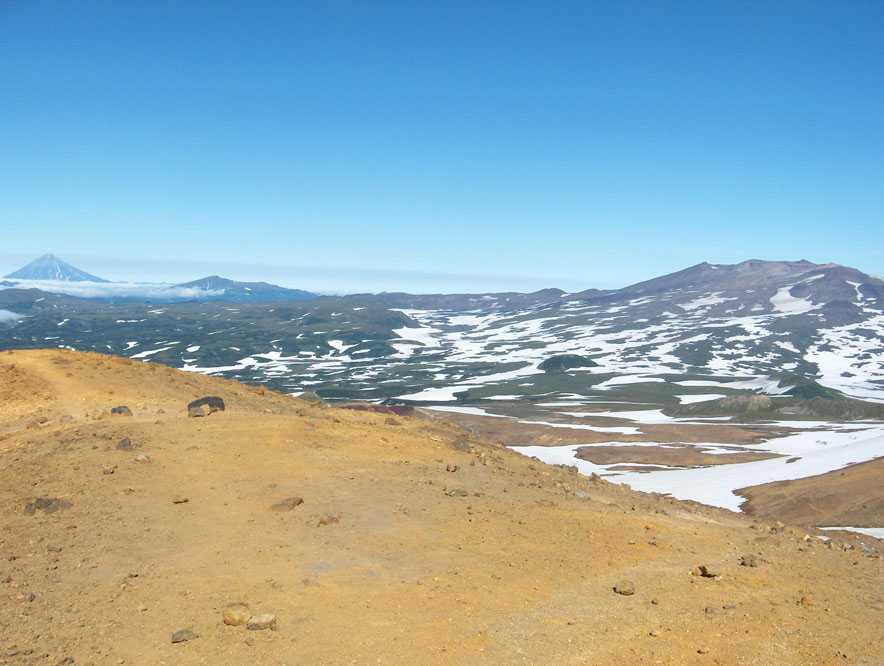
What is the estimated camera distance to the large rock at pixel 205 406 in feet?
98.5

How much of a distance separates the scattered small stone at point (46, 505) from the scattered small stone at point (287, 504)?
18.9 feet

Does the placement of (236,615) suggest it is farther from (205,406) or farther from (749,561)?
(205,406)

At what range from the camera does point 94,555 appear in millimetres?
17062

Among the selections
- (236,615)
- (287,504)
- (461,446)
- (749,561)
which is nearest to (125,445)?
(287,504)

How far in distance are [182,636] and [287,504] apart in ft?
24.5

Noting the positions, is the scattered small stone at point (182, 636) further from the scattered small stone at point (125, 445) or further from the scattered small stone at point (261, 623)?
the scattered small stone at point (125, 445)

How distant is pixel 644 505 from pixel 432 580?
1299 centimetres

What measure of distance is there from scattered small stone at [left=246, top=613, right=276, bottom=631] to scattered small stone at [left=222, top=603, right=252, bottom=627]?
0.17 metres

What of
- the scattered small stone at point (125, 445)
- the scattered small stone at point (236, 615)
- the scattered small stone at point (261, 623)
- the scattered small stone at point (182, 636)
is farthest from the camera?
the scattered small stone at point (125, 445)

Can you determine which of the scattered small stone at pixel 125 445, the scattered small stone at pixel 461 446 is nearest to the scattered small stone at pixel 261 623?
the scattered small stone at pixel 125 445

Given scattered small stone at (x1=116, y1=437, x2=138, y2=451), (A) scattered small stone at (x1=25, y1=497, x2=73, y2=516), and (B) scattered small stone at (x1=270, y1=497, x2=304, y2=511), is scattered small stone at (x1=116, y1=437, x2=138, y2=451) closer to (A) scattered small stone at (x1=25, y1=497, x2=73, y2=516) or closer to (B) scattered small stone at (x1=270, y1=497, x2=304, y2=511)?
(A) scattered small stone at (x1=25, y1=497, x2=73, y2=516)

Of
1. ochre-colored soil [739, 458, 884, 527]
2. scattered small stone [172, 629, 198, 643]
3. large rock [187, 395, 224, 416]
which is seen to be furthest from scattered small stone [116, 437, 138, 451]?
ochre-colored soil [739, 458, 884, 527]

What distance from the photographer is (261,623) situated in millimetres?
13930

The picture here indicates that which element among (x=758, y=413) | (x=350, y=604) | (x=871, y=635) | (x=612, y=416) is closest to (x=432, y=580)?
(x=350, y=604)
